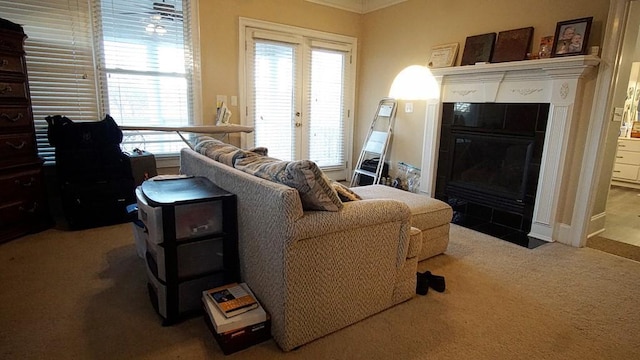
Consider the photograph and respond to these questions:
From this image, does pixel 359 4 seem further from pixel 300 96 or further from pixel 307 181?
pixel 307 181

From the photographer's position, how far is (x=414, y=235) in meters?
2.09

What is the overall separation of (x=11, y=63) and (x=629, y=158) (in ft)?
25.9

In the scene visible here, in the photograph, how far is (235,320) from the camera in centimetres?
164

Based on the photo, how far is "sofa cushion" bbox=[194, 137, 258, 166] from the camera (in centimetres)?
210

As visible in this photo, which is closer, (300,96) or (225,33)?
(225,33)

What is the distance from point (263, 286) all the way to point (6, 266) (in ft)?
6.60

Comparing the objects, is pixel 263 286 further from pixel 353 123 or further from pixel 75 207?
pixel 353 123

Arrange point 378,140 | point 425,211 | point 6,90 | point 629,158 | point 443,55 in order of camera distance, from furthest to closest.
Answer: point 629,158 < point 378,140 < point 443,55 < point 6,90 < point 425,211

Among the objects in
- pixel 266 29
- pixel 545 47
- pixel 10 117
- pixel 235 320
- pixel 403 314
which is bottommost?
pixel 403 314

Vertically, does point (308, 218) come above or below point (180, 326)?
above

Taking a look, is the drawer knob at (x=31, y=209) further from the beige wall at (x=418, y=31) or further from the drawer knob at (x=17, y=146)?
the beige wall at (x=418, y=31)

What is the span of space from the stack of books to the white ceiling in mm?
4068

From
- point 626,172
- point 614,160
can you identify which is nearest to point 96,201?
point 614,160

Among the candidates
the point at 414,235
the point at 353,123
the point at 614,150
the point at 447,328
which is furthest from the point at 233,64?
the point at 614,150
